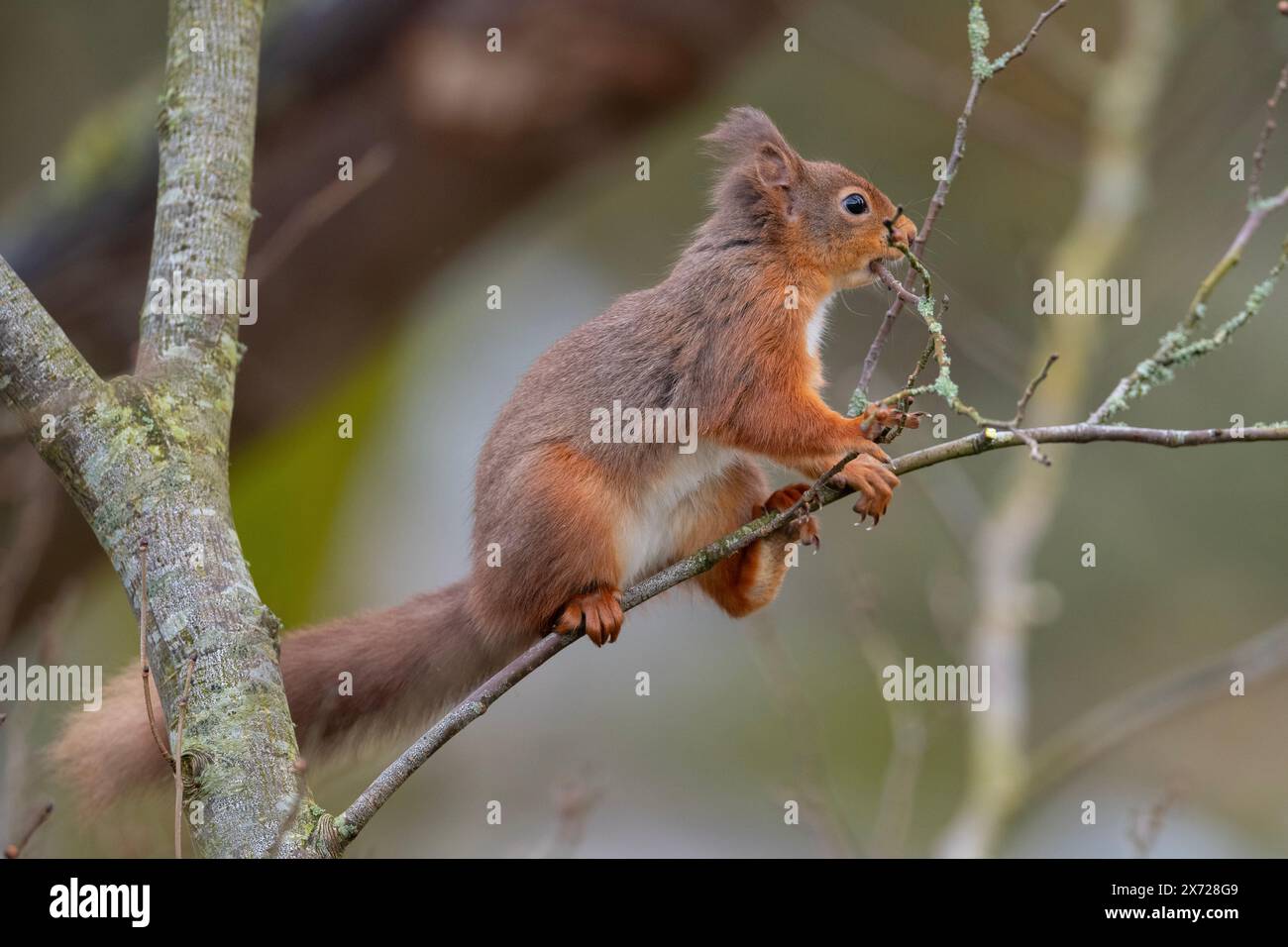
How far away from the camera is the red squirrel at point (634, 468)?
348 cm

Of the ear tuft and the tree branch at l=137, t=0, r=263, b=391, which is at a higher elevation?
the ear tuft

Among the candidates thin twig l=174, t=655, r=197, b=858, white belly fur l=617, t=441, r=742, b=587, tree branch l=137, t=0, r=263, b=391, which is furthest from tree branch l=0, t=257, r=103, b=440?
white belly fur l=617, t=441, r=742, b=587

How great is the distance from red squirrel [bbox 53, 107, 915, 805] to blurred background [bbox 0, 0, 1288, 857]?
25 centimetres

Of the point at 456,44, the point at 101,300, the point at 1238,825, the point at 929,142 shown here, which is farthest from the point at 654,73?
the point at 1238,825

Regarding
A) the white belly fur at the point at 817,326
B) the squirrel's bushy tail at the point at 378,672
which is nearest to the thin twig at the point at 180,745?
the squirrel's bushy tail at the point at 378,672

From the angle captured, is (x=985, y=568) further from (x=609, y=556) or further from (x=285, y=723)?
(x=285, y=723)

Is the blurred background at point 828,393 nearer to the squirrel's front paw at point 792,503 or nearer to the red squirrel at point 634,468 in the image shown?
the red squirrel at point 634,468

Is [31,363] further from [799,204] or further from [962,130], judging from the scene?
[799,204]

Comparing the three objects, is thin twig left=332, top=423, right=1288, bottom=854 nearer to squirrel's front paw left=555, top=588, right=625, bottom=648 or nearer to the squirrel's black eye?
squirrel's front paw left=555, top=588, right=625, bottom=648

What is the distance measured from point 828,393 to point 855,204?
305 cm

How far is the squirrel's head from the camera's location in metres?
3.91

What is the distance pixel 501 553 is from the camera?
3547mm

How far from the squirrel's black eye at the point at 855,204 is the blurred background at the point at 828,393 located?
3.28 feet

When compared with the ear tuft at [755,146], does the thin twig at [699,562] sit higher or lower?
lower
